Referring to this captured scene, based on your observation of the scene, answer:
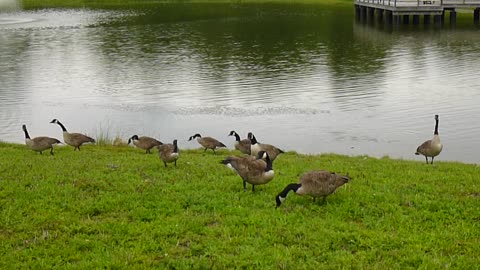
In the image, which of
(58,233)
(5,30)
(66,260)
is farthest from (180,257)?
(5,30)

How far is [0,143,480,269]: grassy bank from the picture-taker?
27.3 ft

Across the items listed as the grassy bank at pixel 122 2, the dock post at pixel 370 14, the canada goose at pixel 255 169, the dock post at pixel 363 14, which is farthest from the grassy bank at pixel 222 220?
the grassy bank at pixel 122 2

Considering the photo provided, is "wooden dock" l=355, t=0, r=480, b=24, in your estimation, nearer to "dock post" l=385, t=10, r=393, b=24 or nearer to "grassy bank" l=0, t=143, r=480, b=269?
"dock post" l=385, t=10, r=393, b=24

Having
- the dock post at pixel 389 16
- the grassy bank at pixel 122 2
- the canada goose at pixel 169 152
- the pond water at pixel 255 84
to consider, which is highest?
the grassy bank at pixel 122 2

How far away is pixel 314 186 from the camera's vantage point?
10281 mm

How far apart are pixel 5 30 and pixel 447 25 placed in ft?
169

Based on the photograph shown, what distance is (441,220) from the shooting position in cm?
988

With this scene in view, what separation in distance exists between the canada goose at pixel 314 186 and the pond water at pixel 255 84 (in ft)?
34.7

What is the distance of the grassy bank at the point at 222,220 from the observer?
832 cm

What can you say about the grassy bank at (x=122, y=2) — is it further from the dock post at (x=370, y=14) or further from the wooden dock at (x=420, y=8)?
the wooden dock at (x=420, y=8)

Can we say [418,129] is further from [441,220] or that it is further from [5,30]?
[5,30]

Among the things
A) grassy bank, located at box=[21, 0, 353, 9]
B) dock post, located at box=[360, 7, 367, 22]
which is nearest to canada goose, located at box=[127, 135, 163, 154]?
dock post, located at box=[360, 7, 367, 22]

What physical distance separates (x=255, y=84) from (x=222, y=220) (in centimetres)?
2593

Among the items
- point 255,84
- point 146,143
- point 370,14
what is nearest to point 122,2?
point 370,14
